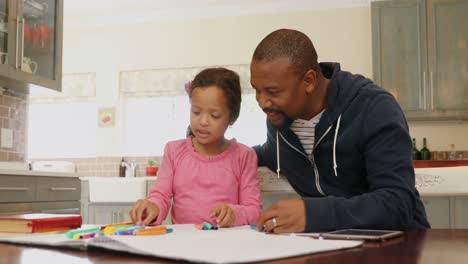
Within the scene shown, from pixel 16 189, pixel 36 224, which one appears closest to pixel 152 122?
pixel 16 189

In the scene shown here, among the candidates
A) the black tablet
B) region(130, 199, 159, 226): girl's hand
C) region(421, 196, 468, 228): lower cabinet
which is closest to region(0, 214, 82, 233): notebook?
region(130, 199, 159, 226): girl's hand

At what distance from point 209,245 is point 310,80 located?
2.51 feet

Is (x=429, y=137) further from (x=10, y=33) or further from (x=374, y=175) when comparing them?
(x=374, y=175)

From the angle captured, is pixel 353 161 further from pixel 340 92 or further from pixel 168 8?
pixel 168 8

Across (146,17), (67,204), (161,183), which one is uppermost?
(146,17)

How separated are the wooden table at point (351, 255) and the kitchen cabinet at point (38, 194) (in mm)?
2253

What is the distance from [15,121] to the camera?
3.92 m

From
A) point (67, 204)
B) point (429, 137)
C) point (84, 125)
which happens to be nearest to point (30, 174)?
point (67, 204)

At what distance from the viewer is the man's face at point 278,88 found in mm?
1337

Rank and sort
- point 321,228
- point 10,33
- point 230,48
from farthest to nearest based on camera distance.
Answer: point 230,48, point 10,33, point 321,228

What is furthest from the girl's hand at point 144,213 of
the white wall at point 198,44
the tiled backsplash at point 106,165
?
the tiled backsplash at point 106,165

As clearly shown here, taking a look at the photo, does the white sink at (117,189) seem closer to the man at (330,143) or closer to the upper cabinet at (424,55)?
the upper cabinet at (424,55)

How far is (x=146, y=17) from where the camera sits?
6152mm

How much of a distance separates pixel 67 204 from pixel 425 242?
306cm
